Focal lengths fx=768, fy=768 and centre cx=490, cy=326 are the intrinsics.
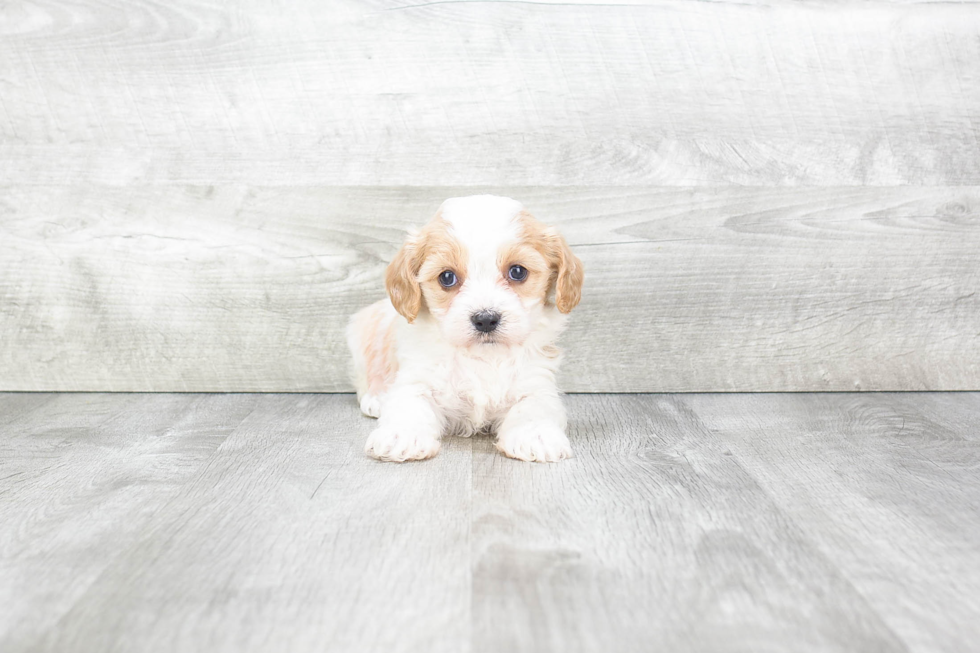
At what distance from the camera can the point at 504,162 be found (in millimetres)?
2518

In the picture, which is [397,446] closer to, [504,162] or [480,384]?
[480,384]

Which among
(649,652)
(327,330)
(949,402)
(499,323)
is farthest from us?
(327,330)

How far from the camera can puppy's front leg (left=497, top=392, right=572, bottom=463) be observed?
5.92 ft

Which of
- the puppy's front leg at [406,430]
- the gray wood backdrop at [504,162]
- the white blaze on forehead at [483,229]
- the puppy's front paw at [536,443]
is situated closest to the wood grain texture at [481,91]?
the gray wood backdrop at [504,162]

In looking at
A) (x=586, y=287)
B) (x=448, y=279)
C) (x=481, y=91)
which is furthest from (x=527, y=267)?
(x=481, y=91)

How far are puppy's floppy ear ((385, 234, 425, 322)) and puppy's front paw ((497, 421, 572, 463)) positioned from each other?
1.30 feet

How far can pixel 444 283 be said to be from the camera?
189 cm

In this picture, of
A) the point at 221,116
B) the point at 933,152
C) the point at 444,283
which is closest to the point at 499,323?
A: the point at 444,283

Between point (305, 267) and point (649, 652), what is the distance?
190cm

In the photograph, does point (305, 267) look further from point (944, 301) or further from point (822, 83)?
point (944, 301)

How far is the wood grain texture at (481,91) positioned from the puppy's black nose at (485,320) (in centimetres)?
83

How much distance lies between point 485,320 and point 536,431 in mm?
295

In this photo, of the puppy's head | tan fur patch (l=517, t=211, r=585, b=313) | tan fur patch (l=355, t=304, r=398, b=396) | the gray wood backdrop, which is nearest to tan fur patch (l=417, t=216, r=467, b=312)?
the puppy's head

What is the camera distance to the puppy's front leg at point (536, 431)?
180 centimetres
